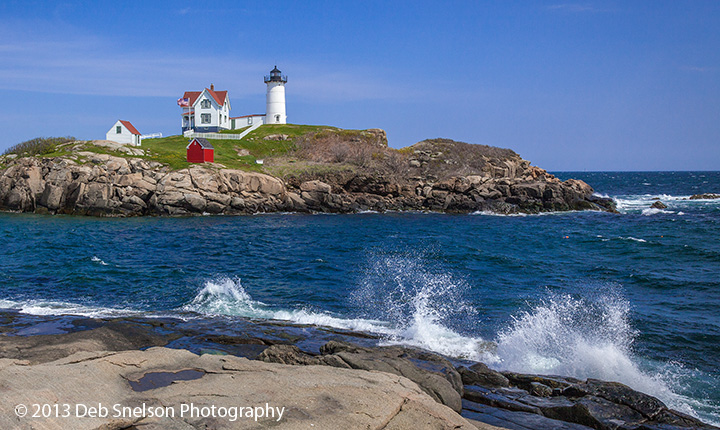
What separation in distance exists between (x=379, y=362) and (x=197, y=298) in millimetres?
11549

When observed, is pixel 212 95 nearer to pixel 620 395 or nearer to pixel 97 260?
pixel 97 260

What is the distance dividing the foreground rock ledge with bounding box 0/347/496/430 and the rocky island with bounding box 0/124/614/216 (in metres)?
43.4

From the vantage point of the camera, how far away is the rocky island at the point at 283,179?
5097 centimetres

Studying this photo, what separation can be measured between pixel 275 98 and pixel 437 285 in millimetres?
77424

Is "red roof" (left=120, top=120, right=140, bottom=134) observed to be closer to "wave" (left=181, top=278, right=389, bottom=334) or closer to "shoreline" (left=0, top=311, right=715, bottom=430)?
"wave" (left=181, top=278, right=389, bottom=334)

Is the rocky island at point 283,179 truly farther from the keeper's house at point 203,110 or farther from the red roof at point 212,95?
the red roof at point 212,95

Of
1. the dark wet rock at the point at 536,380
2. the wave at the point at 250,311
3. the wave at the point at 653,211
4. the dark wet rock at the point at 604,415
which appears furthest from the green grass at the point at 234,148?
the dark wet rock at the point at 604,415

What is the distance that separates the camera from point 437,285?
80.2 feet

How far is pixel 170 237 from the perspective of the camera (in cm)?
3741

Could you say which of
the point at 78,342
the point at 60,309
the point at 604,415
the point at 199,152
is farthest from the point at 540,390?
the point at 199,152

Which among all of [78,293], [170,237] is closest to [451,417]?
[78,293]

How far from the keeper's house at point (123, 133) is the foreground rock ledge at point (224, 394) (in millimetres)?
66066

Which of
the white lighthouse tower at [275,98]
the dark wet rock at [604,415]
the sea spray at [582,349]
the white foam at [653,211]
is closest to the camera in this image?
the dark wet rock at [604,415]

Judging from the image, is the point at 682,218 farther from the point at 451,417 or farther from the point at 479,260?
the point at 451,417
